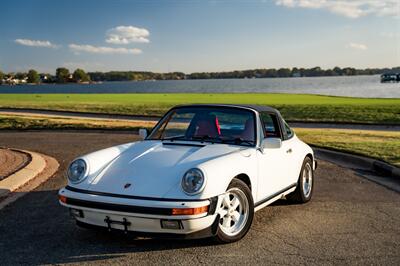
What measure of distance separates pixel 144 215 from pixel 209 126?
191 cm

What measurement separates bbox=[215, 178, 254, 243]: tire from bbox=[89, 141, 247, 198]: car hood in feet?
1.36

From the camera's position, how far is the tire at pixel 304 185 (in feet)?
21.6

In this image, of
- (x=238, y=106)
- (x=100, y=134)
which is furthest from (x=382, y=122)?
(x=238, y=106)

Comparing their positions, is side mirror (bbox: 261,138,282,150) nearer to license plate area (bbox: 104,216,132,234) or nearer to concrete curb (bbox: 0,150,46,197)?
license plate area (bbox: 104,216,132,234)

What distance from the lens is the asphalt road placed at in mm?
4410

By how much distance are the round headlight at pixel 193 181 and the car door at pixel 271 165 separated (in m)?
1.14

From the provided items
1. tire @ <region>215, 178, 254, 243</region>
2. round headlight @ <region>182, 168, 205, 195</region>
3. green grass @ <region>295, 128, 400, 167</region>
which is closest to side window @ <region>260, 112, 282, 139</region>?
tire @ <region>215, 178, 254, 243</region>

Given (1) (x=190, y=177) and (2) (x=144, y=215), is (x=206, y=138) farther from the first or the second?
(2) (x=144, y=215)

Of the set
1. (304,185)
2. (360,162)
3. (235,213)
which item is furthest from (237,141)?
(360,162)

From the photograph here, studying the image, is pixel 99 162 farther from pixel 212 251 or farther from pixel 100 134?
pixel 100 134

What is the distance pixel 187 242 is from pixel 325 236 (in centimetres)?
151

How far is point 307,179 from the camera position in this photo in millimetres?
6973

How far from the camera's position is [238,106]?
613 centimetres

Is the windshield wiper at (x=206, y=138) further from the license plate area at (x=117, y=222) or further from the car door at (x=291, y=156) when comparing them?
the license plate area at (x=117, y=222)
